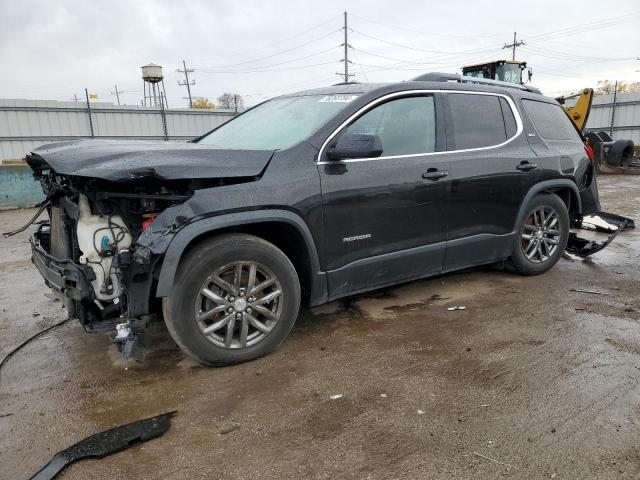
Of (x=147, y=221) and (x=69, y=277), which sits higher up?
(x=147, y=221)

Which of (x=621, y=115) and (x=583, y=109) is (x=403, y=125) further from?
(x=621, y=115)

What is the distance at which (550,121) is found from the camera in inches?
201

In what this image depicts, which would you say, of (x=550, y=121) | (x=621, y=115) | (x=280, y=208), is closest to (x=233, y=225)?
(x=280, y=208)

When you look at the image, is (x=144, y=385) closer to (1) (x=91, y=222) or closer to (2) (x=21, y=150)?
(1) (x=91, y=222)

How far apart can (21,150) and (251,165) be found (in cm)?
1749

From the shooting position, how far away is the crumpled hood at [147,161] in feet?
8.97

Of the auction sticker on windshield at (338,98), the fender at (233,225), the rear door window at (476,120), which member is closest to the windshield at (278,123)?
the auction sticker on windshield at (338,98)

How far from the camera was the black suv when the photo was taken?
292 cm

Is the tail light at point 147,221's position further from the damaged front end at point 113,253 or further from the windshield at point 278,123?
the windshield at point 278,123

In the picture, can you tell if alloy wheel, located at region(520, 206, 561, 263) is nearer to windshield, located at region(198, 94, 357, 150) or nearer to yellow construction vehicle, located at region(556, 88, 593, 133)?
windshield, located at region(198, 94, 357, 150)

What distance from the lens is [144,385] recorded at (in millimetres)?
3062

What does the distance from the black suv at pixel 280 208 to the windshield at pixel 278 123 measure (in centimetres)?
2

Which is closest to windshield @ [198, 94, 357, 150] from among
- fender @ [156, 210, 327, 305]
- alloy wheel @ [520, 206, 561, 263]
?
fender @ [156, 210, 327, 305]

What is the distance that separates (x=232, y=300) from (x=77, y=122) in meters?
17.6
